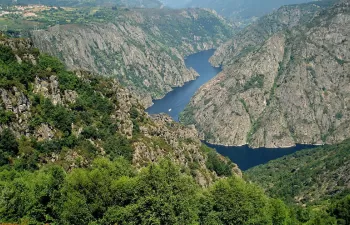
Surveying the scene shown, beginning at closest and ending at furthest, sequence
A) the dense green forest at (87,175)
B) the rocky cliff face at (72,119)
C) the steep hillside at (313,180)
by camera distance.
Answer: the dense green forest at (87,175) → the rocky cliff face at (72,119) → the steep hillside at (313,180)

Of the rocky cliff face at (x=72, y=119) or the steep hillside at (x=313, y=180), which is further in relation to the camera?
the steep hillside at (x=313, y=180)

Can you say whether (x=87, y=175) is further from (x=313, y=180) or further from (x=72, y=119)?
(x=313, y=180)

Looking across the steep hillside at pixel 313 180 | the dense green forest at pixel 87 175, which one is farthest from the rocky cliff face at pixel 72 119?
the steep hillside at pixel 313 180

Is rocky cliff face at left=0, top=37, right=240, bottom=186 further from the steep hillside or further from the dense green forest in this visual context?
the steep hillside

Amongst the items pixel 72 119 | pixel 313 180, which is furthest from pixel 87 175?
pixel 313 180

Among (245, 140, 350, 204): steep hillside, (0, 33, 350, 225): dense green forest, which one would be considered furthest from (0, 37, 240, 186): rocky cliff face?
(245, 140, 350, 204): steep hillside

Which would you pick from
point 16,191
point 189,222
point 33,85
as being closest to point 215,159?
point 33,85

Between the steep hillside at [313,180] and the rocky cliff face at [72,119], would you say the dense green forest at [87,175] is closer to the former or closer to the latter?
the rocky cliff face at [72,119]

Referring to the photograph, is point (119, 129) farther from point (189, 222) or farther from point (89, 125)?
point (189, 222)
